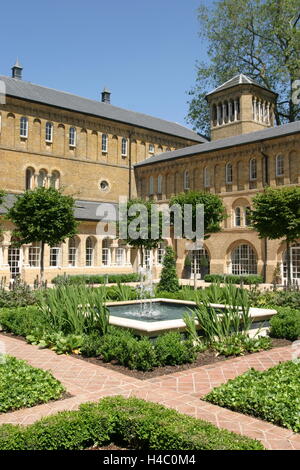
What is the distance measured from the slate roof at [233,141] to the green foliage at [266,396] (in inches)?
925

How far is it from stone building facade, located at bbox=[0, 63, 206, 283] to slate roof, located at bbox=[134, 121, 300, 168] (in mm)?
2413

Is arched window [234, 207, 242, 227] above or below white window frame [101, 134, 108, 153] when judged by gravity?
below

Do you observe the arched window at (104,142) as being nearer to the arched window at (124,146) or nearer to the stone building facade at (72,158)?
the stone building facade at (72,158)

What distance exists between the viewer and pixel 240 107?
40250mm

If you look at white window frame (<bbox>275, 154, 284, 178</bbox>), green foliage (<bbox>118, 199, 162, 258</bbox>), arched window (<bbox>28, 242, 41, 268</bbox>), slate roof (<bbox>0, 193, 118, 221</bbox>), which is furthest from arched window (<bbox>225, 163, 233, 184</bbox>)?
arched window (<bbox>28, 242, 41, 268</bbox>)

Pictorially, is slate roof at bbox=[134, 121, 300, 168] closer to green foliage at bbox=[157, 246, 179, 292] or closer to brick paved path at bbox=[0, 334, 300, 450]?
green foliage at bbox=[157, 246, 179, 292]

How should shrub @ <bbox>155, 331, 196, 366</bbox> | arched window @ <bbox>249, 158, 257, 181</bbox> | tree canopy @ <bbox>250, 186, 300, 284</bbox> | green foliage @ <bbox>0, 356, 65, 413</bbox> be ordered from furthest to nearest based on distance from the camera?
arched window @ <bbox>249, 158, 257, 181</bbox>
tree canopy @ <bbox>250, 186, 300, 284</bbox>
shrub @ <bbox>155, 331, 196, 366</bbox>
green foliage @ <bbox>0, 356, 65, 413</bbox>

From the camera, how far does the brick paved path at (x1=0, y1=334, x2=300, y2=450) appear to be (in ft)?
16.2

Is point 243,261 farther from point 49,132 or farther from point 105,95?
point 105,95

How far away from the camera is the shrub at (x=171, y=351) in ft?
25.7

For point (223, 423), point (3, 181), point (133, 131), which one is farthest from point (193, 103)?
point (223, 423)

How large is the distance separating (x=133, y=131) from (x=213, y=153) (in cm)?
933

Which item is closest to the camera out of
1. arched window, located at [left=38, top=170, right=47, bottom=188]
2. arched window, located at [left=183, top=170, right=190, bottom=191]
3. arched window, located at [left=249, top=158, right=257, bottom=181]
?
arched window, located at [left=249, top=158, right=257, bottom=181]

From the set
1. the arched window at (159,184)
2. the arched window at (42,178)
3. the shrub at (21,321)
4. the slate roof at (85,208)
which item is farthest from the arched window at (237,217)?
the shrub at (21,321)
